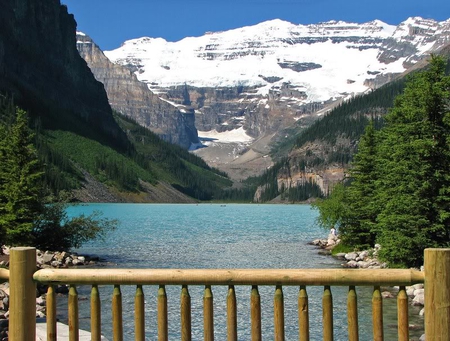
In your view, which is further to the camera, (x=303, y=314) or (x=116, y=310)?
(x=116, y=310)

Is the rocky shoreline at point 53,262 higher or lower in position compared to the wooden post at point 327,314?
lower

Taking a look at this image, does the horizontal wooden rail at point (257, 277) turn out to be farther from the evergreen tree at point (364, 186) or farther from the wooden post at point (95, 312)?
the evergreen tree at point (364, 186)

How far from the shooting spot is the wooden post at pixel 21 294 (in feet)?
28.0

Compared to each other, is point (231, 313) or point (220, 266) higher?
point (231, 313)

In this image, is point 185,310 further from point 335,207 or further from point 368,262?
point 335,207

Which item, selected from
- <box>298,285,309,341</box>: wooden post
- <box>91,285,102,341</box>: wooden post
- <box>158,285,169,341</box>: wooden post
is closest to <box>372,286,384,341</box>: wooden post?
<box>298,285,309,341</box>: wooden post

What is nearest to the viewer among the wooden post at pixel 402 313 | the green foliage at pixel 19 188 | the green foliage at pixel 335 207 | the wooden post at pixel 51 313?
the wooden post at pixel 402 313

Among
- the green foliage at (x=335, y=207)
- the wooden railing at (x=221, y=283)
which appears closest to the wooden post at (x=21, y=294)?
the wooden railing at (x=221, y=283)

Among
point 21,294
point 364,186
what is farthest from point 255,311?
point 364,186

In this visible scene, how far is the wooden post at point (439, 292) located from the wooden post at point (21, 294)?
526 cm

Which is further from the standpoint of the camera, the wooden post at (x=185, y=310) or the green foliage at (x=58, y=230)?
A: the green foliage at (x=58, y=230)

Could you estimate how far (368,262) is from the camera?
48031 mm

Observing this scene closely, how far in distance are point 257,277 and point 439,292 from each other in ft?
7.68

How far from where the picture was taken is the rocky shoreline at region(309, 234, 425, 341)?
30203mm
